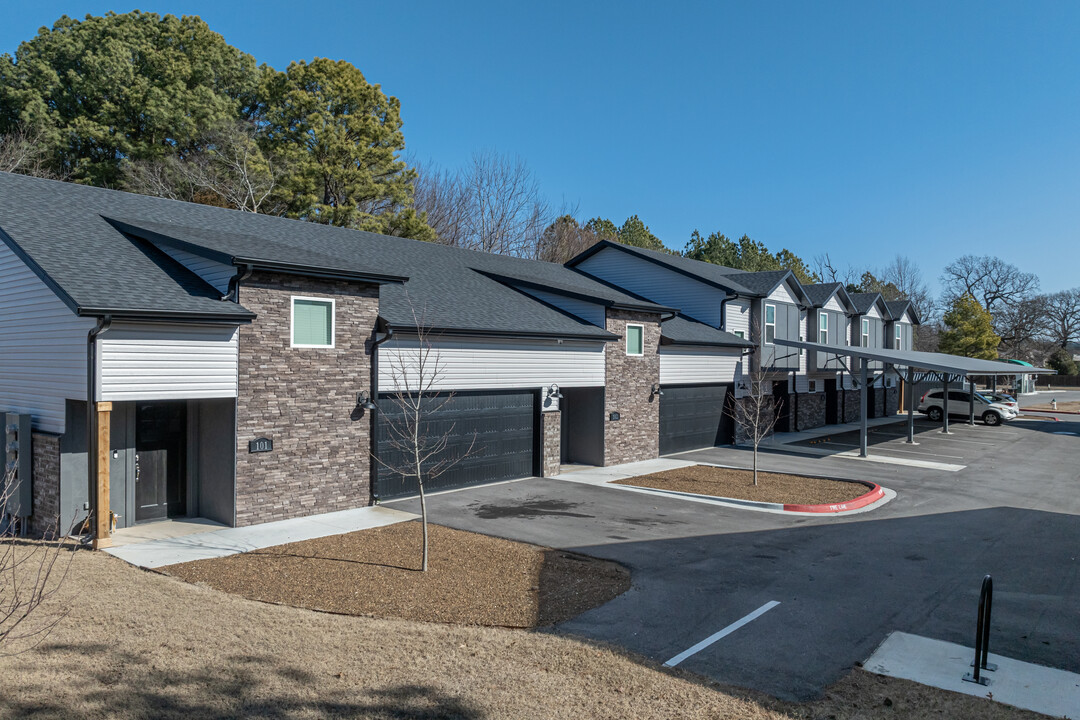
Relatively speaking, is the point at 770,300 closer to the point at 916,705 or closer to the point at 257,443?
the point at 257,443

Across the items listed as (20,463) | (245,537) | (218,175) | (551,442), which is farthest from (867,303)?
(20,463)

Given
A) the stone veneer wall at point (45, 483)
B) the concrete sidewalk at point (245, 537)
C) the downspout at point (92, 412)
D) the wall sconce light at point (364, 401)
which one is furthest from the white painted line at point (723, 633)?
the stone veneer wall at point (45, 483)


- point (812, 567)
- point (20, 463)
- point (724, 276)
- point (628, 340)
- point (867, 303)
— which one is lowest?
point (812, 567)

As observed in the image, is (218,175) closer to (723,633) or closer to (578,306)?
(578,306)

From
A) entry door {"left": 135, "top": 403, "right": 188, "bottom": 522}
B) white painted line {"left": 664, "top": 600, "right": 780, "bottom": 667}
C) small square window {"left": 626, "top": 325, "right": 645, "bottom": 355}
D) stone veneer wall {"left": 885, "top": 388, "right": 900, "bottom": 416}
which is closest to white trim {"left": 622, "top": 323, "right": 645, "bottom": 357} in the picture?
small square window {"left": 626, "top": 325, "right": 645, "bottom": 355}

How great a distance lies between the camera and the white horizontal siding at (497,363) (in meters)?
15.5

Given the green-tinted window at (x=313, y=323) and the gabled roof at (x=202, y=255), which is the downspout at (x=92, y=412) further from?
the green-tinted window at (x=313, y=323)

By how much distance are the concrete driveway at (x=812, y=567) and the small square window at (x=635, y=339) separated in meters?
5.60

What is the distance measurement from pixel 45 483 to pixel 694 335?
19.6 meters

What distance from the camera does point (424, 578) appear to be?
10047 mm

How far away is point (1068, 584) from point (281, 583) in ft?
36.7

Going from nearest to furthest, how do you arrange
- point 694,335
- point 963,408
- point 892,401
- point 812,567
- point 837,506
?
1. point 812,567
2. point 837,506
3. point 694,335
4. point 963,408
5. point 892,401

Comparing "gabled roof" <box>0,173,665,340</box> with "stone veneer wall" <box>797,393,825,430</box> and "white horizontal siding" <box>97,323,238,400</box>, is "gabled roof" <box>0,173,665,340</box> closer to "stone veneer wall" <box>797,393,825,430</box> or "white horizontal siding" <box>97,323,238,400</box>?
"white horizontal siding" <box>97,323,238,400</box>

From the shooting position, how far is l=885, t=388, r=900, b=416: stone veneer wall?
42312 millimetres
